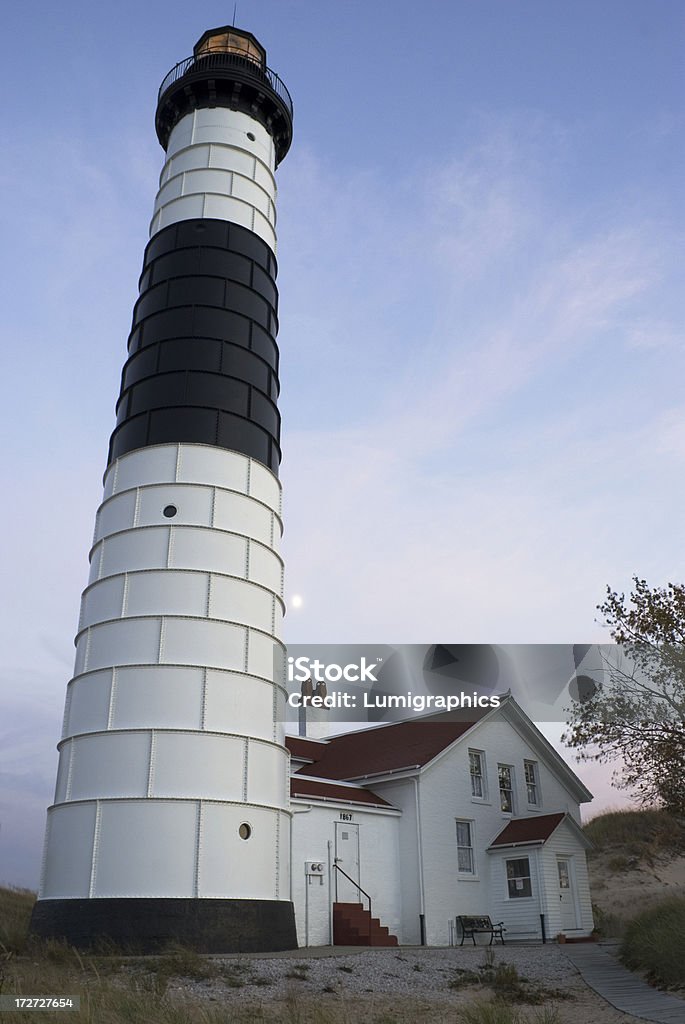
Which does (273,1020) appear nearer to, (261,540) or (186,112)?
(261,540)

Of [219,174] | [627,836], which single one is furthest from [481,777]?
[219,174]

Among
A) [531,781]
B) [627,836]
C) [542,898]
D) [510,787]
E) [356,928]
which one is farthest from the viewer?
[627,836]

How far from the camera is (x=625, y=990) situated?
40.1 ft

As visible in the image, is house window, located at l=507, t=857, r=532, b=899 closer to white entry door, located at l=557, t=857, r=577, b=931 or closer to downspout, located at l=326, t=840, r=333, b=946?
white entry door, located at l=557, t=857, r=577, b=931

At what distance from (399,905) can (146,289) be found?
1723 cm

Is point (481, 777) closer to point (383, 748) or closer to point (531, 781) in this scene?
point (531, 781)

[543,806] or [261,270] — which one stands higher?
[261,270]

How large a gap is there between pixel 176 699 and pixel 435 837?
30.4ft

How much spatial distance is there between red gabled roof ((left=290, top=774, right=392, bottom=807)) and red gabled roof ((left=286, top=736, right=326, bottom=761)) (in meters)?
3.88

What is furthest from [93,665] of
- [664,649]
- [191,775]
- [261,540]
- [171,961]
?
[664,649]

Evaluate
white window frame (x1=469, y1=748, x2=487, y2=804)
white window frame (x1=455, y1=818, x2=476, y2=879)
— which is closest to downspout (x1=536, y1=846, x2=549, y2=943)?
white window frame (x1=455, y1=818, x2=476, y2=879)

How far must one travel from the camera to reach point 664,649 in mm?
17109

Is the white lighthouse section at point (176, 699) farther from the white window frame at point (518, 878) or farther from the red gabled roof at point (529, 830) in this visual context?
the white window frame at point (518, 878)

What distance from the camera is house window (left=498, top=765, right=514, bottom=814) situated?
25.3 metres
